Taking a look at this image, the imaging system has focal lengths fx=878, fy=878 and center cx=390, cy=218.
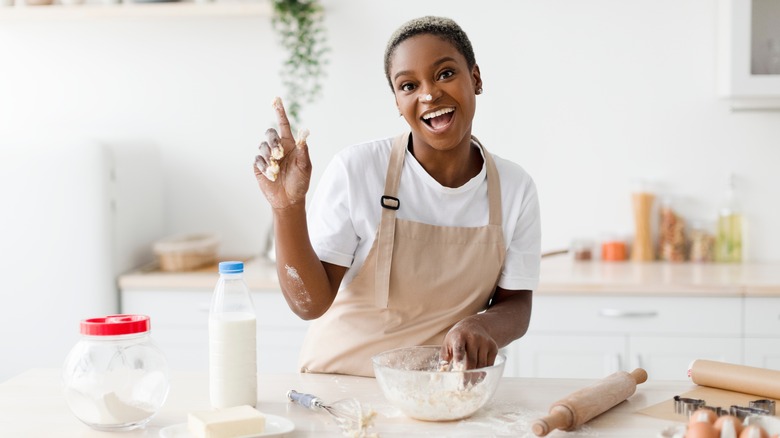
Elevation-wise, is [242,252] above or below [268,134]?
below

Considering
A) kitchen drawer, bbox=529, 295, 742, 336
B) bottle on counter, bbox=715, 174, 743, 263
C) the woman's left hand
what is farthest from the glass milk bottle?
bottle on counter, bbox=715, 174, 743, 263

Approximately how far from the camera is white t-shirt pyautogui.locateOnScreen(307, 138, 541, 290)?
5.61ft

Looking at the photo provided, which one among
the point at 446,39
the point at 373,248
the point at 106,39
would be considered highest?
the point at 106,39

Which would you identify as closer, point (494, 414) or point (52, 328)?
point (494, 414)

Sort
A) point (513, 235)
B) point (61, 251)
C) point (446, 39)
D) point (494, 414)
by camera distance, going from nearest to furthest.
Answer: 1. point (494, 414)
2. point (446, 39)
3. point (513, 235)
4. point (61, 251)

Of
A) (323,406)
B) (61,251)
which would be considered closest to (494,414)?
(323,406)

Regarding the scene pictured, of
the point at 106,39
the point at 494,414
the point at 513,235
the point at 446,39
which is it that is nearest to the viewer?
the point at 494,414

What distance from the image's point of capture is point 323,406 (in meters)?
1.37

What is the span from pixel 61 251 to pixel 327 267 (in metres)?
1.56

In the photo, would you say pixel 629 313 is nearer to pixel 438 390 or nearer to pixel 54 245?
pixel 438 390

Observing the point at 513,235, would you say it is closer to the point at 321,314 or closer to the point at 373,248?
the point at 373,248

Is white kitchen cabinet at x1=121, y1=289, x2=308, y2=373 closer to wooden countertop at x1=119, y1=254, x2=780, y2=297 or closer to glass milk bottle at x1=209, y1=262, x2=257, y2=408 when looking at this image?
wooden countertop at x1=119, y1=254, x2=780, y2=297

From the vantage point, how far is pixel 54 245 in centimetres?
289

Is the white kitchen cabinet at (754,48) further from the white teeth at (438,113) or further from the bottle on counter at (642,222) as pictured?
the white teeth at (438,113)
